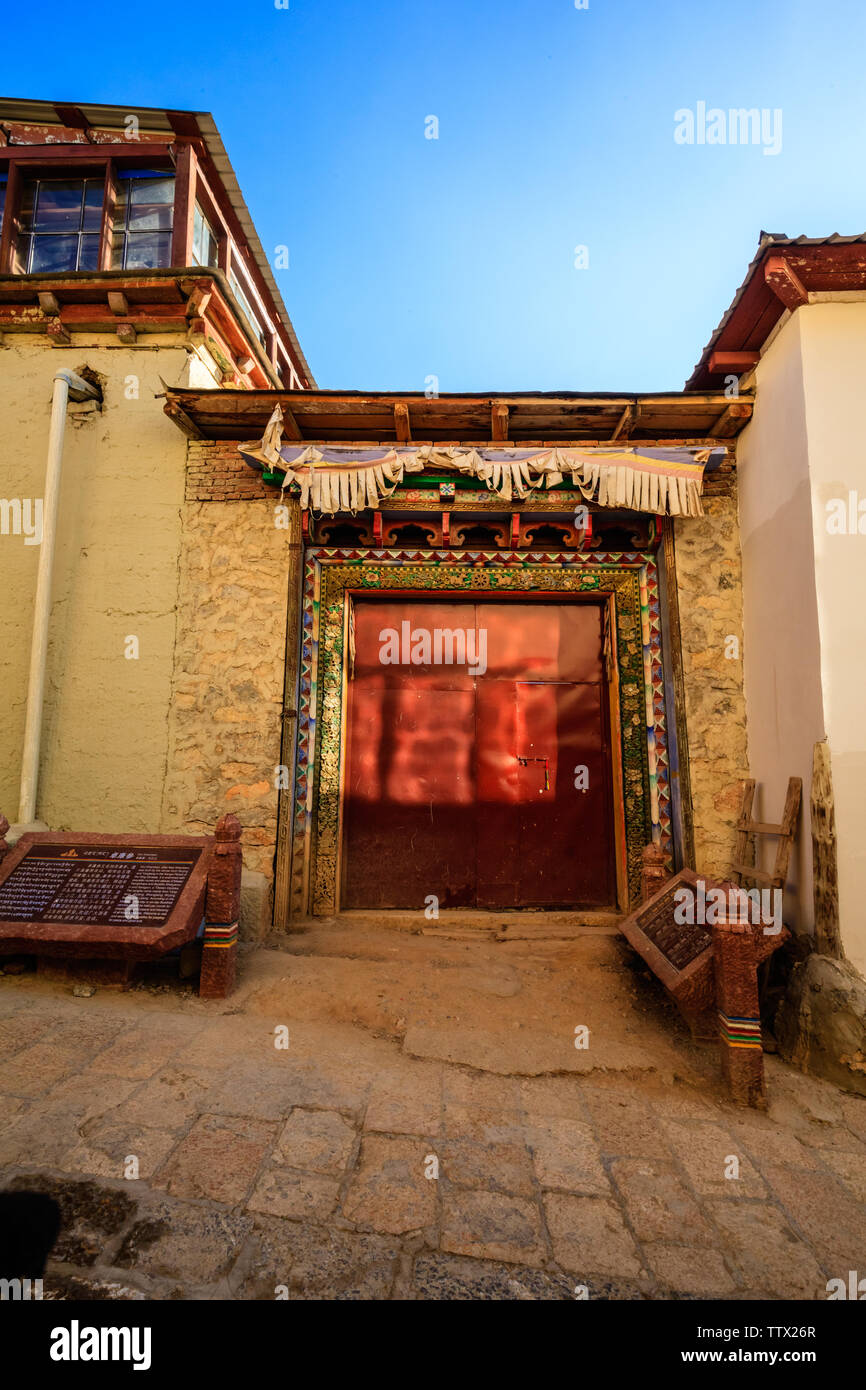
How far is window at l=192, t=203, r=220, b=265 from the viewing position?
6.81 metres

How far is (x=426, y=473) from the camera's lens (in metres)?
5.73

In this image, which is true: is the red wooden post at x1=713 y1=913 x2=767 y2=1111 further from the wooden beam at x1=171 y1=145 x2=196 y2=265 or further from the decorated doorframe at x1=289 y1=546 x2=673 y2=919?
the wooden beam at x1=171 y1=145 x2=196 y2=265

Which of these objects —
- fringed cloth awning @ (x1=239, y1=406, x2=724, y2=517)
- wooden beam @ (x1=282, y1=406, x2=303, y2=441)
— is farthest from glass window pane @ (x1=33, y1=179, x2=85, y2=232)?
fringed cloth awning @ (x1=239, y1=406, x2=724, y2=517)

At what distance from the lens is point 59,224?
21.6 ft

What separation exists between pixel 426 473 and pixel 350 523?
2.80ft

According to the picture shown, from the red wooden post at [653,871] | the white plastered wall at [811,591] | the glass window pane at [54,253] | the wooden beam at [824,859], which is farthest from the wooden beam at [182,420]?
the wooden beam at [824,859]

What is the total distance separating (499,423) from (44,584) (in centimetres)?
A: 414

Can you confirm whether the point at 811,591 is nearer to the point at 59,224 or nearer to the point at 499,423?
the point at 499,423

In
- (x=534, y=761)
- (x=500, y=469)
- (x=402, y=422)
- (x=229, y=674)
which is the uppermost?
(x=402, y=422)

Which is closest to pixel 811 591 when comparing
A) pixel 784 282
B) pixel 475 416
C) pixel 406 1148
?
pixel 784 282

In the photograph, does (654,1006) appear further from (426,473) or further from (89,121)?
(89,121)

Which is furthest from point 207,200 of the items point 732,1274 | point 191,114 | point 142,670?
point 732,1274

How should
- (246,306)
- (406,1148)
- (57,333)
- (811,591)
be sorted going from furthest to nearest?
(246,306) < (57,333) < (811,591) < (406,1148)

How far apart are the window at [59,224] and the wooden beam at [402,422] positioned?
371 centimetres
